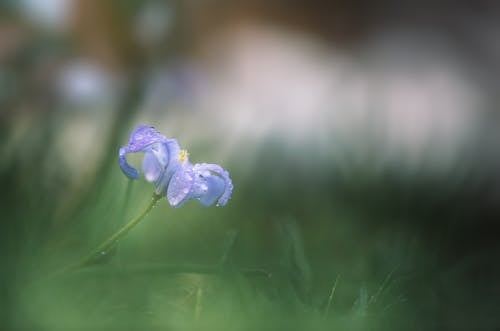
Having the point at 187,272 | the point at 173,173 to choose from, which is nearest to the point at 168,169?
the point at 173,173

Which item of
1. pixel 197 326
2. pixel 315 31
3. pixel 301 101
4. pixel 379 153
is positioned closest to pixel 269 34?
pixel 315 31

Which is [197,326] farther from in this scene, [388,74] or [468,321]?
[388,74]

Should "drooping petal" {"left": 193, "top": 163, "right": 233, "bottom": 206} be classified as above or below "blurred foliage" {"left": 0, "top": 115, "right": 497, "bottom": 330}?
above

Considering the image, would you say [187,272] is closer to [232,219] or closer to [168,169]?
[168,169]

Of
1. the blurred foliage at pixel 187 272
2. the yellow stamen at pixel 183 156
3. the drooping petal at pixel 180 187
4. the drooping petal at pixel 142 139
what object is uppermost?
the drooping petal at pixel 142 139

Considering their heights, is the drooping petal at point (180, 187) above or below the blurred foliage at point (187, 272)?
above

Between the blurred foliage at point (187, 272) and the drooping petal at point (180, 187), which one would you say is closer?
the blurred foliage at point (187, 272)

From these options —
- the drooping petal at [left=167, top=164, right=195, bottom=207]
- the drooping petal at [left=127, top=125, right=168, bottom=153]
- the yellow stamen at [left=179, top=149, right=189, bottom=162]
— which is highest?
the drooping petal at [left=127, top=125, right=168, bottom=153]
